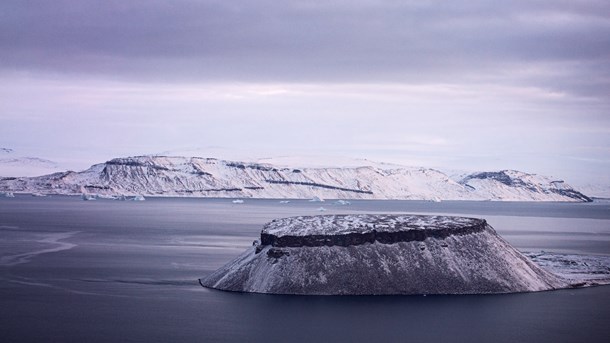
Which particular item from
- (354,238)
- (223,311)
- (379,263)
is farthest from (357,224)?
(223,311)

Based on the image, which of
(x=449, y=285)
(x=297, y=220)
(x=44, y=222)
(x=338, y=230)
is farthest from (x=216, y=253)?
(x=44, y=222)

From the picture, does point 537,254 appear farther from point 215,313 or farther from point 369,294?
point 215,313

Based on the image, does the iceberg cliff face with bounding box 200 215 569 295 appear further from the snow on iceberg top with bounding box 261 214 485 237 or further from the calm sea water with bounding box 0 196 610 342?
the calm sea water with bounding box 0 196 610 342

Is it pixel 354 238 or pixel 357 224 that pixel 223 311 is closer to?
pixel 354 238

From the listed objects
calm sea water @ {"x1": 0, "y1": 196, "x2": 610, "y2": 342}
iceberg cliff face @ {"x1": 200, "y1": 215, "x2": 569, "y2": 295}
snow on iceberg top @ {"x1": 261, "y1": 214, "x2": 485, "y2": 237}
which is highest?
snow on iceberg top @ {"x1": 261, "y1": 214, "x2": 485, "y2": 237}

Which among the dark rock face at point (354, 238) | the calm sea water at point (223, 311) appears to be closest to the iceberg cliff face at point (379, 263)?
the dark rock face at point (354, 238)

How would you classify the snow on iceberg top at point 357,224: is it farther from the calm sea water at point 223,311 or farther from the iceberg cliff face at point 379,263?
the calm sea water at point 223,311

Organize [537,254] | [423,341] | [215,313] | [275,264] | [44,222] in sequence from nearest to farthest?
[423,341] → [215,313] → [275,264] → [537,254] → [44,222]

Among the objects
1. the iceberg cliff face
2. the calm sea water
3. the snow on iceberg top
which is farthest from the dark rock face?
the calm sea water
